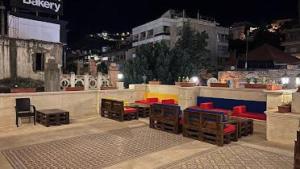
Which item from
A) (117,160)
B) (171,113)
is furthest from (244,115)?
(117,160)

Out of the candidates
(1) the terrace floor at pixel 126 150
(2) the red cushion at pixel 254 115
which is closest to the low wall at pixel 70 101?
(1) the terrace floor at pixel 126 150

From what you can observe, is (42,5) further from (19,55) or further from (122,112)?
(122,112)

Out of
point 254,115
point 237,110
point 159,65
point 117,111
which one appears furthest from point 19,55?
point 254,115

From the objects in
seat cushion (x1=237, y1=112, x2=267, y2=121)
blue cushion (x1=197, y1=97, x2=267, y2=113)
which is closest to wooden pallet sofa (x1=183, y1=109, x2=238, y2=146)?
seat cushion (x1=237, y1=112, x2=267, y2=121)

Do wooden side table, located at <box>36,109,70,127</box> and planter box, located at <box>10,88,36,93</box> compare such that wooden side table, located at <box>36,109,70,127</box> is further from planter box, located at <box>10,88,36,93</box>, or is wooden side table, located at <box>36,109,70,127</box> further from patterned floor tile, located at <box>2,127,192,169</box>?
patterned floor tile, located at <box>2,127,192,169</box>

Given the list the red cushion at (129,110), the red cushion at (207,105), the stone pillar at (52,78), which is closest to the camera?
the red cushion at (129,110)

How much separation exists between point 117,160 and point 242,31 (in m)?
45.9

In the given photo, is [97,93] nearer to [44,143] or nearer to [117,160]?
[44,143]

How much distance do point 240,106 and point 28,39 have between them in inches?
573

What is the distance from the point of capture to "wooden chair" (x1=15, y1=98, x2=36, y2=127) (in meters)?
9.57

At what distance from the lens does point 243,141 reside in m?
7.77

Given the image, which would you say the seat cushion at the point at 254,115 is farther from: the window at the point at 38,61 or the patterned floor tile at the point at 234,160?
the window at the point at 38,61

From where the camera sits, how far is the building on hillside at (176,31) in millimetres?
30828

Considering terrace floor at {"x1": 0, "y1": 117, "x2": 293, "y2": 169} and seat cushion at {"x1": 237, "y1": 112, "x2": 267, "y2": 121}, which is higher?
seat cushion at {"x1": 237, "y1": 112, "x2": 267, "y2": 121}
